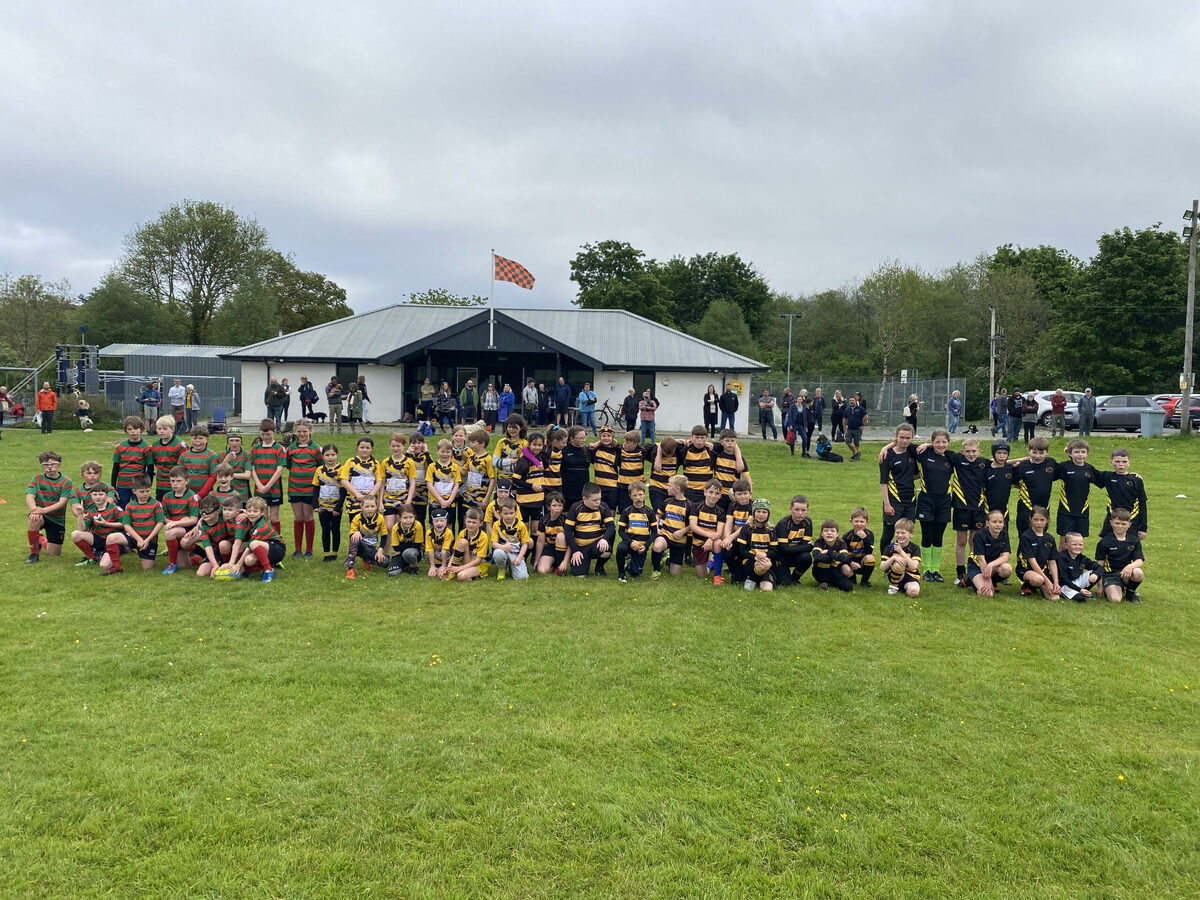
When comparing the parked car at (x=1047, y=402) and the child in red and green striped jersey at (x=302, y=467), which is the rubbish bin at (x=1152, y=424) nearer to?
the parked car at (x=1047, y=402)

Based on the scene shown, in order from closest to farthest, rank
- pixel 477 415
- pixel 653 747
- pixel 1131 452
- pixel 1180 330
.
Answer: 1. pixel 653 747
2. pixel 1131 452
3. pixel 477 415
4. pixel 1180 330

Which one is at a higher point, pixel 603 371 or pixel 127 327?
pixel 127 327

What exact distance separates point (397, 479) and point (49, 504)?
4.23 m

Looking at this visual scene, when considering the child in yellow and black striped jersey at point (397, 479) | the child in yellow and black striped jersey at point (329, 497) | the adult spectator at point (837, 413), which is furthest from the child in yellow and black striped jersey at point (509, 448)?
the adult spectator at point (837, 413)

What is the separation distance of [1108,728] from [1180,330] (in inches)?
1677

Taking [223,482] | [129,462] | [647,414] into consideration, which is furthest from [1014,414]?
[129,462]

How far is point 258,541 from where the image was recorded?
8.27 m

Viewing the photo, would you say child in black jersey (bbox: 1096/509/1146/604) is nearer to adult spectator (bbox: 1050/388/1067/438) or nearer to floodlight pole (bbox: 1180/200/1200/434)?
adult spectator (bbox: 1050/388/1067/438)

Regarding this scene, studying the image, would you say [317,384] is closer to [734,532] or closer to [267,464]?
[267,464]

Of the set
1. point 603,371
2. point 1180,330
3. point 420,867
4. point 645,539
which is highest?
point 1180,330

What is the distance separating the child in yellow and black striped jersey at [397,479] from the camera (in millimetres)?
9062

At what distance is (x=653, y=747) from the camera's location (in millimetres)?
4562

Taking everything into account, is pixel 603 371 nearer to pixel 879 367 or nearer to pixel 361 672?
pixel 361 672

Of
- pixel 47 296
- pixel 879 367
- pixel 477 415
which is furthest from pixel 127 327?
pixel 879 367
